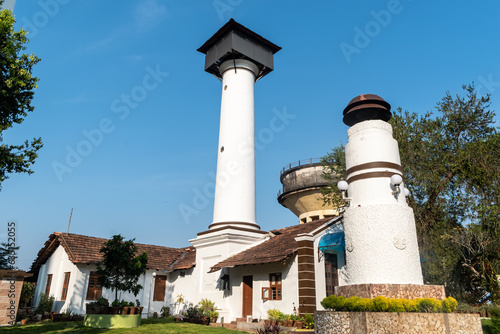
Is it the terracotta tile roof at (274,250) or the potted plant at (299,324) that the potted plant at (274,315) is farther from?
the terracotta tile roof at (274,250)

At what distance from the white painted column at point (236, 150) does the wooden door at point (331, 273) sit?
6.05 m

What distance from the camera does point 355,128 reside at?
1103 cm

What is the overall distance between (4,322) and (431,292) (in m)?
19.5

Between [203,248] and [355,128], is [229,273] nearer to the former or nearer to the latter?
[203,248]

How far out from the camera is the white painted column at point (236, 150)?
2242 centimetres

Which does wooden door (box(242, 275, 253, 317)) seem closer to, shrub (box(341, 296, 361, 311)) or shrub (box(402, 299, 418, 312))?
shrub (box(341, 296, 361, 311))

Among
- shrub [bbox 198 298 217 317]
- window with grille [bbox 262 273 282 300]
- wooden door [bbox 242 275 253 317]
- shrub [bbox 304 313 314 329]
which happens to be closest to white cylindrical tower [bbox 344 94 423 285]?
shrub [bbox 304 313 314 329]

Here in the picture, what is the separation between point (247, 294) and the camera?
1920cm

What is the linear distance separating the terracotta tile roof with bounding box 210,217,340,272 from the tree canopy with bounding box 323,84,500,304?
15.6 feet

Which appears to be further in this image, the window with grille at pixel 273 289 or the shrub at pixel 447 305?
the window with grille at pixel 273 289

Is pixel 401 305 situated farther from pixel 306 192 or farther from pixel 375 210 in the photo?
pixel 306 192

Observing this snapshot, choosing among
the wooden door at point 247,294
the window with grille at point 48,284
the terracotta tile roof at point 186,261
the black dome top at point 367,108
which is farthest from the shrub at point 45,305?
the black dome top at point 367,108

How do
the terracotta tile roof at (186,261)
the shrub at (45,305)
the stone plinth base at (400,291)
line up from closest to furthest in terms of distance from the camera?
the stone plinth base at (400,291) → the shrub at (45,305) → the terracotta tile roof at (186,261)

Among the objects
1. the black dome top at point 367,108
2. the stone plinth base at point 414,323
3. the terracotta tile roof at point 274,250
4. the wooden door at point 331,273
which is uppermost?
the black dome top at point 367,108
